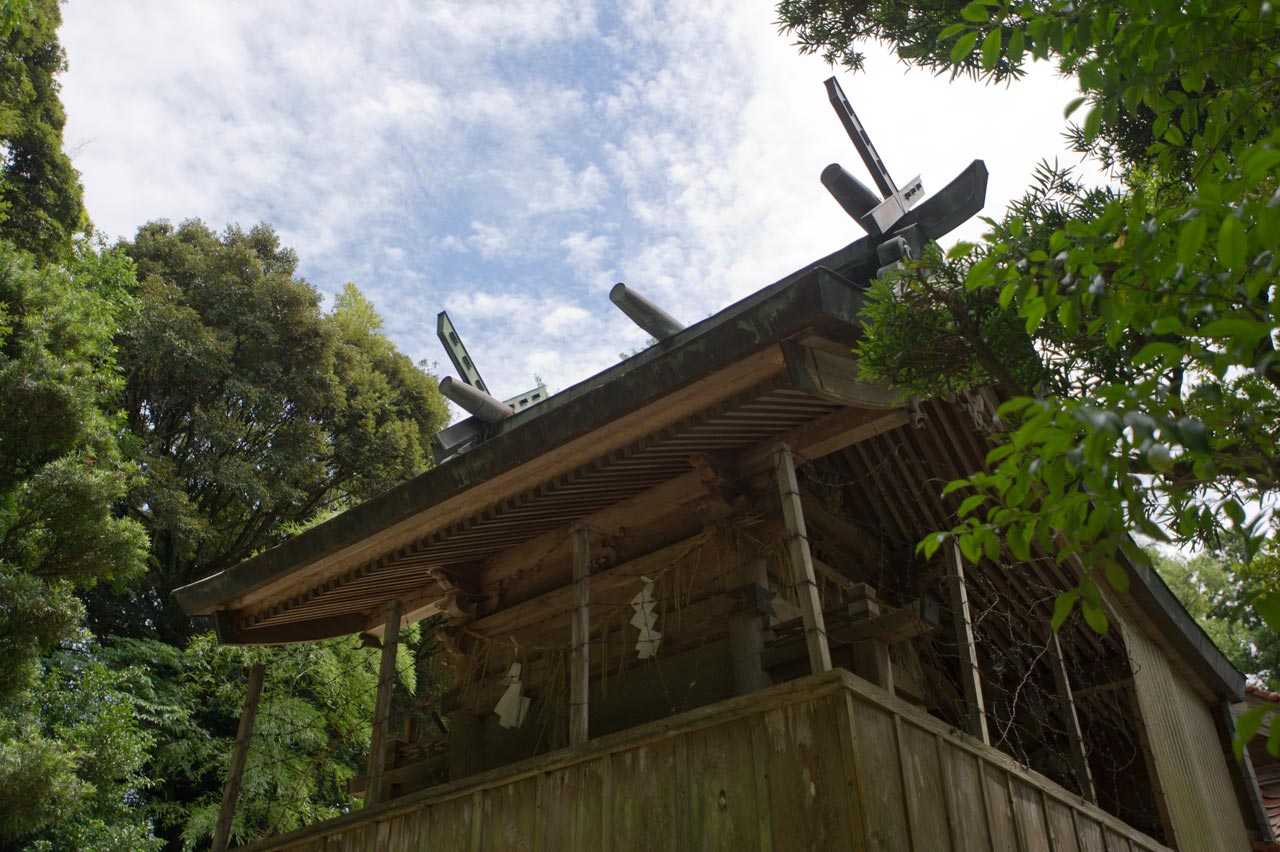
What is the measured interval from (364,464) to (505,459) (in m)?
16.9

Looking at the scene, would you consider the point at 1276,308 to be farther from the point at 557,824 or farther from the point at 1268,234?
the point at 557,824

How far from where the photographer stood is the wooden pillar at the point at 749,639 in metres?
6.54

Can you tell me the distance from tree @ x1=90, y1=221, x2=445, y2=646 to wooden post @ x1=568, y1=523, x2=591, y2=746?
47.0 ft

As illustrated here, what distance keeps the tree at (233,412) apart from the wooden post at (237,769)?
11288 millimetres

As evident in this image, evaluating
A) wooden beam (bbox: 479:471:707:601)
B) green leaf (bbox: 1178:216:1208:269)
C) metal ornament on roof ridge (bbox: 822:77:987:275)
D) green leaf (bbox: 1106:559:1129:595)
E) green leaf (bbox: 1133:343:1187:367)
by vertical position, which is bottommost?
green leaf (bbox: 1106:559:1129:595)

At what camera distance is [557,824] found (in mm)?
5719

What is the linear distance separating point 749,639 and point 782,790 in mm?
1897

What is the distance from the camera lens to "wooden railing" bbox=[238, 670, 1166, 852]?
463 centimetres

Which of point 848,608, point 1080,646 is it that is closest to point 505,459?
point 848,608

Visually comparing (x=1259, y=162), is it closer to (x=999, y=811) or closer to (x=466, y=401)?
(x=999, y=811)

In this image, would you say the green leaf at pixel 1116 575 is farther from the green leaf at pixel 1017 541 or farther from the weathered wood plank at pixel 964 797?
the weathered wood plank at pixel 964 797

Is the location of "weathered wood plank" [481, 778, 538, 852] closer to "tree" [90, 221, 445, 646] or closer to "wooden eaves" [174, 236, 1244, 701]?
"wooden eaves" [174, 236, 1244, 701]

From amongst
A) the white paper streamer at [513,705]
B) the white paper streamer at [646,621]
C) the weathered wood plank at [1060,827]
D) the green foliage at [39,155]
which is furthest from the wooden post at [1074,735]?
the green foliage at [39,155]

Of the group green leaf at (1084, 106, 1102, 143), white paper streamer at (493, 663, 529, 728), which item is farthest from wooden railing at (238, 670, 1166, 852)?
green leaf at (1084, 106, 1102, 143)
